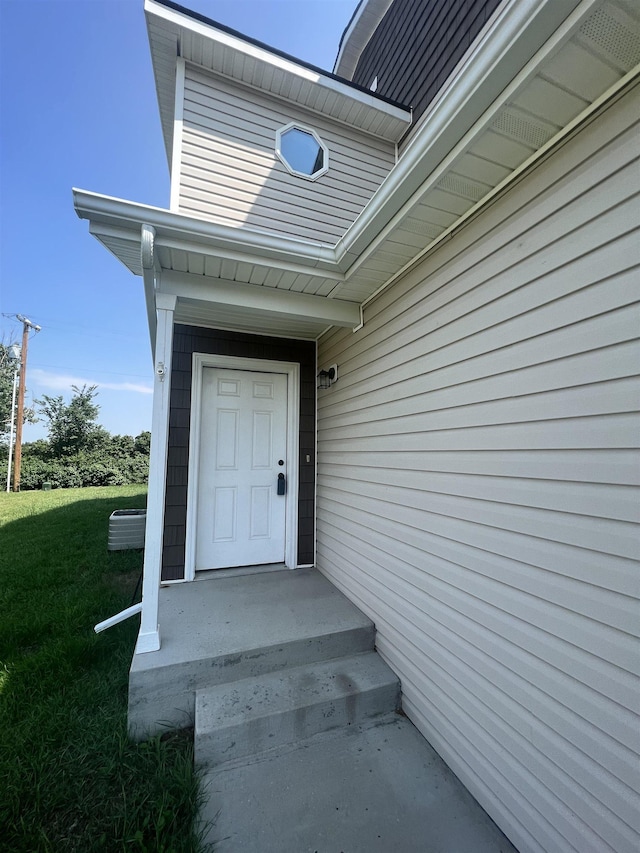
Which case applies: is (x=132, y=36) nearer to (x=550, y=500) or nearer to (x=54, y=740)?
(x=550, y=500)

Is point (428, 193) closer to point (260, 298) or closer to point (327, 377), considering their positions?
point (260, 298)

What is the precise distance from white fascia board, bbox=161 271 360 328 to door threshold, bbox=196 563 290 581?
7.72 ft

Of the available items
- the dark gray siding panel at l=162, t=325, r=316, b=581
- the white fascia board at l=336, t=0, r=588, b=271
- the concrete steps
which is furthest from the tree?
the white fascia board at l=336, t=0, r=588, b=271

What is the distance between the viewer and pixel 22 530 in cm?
557

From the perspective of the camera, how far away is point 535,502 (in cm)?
134

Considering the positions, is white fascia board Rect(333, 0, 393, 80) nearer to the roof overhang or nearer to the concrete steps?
the roof overhang

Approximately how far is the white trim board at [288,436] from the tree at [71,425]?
12.5 meters

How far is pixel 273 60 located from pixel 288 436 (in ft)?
10.9

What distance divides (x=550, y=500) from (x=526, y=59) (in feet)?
4.61

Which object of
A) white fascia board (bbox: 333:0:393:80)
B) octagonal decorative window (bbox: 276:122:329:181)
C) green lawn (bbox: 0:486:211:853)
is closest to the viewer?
green lawn (bbox: 0:486:211:853)

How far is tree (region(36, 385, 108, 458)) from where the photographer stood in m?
13.2

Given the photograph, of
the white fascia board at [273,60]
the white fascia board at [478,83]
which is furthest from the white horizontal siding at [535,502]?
the white fascia board at [273,60]

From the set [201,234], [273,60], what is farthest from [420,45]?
[201,234]

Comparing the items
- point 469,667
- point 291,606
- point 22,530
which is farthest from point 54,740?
point 22,530
